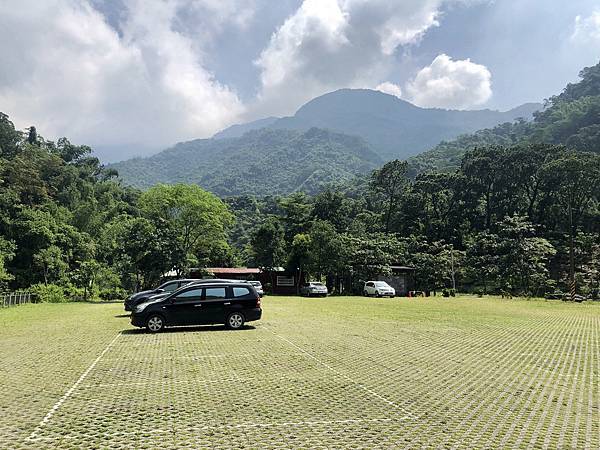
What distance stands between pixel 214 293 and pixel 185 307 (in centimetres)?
93

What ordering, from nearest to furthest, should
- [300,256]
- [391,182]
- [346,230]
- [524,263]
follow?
1. [524,263]
2. [300,256]
3. [346,230]
4. [391,182]

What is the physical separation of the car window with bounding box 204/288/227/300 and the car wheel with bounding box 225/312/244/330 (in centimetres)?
65

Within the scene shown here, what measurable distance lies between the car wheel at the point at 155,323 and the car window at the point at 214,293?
1.43m

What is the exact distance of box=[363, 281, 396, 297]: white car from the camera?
38.2 meters

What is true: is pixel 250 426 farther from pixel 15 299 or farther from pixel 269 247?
pixel 269 247

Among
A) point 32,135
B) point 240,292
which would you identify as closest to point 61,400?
point 240,292

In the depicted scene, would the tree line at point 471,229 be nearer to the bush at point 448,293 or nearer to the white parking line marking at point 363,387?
the bush at point 448,293

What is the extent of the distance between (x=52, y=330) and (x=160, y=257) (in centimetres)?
1606

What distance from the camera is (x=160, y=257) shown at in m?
30.9

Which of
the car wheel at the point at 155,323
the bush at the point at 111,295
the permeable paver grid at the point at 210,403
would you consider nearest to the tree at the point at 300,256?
the bush at the point at 111,295

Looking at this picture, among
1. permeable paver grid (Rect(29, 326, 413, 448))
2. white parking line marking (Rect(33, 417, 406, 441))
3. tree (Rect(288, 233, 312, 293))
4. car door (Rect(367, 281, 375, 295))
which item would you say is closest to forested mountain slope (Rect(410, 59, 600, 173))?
tree (Rect(288, 233, 312, 293))

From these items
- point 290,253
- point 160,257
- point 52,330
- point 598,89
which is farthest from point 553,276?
point 598,89

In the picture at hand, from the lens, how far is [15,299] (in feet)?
95.1

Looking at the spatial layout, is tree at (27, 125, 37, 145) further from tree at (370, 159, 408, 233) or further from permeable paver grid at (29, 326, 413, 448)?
permeable paver grid at (29, 326, 413, 448)
